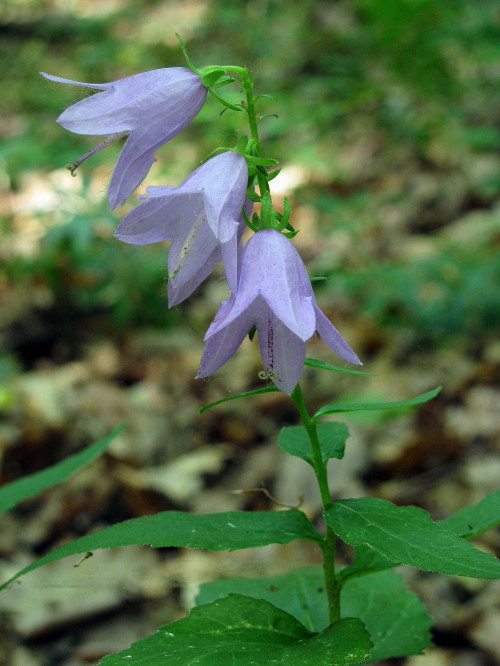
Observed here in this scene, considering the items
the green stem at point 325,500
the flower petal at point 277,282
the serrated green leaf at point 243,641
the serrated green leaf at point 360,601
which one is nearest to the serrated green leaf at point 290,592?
the serrated green leaf at point 360,601

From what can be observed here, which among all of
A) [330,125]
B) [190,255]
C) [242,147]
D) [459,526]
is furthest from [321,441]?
[330,125]

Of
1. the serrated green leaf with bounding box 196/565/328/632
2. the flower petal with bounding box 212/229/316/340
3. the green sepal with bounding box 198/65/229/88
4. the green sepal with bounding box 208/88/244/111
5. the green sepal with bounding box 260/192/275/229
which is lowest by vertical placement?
→ the serrated green leaf with bounding box 196/565/328/632

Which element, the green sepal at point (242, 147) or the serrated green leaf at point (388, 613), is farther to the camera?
the serrated green leaf at point (388, 613)

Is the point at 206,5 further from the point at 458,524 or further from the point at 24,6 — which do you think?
the point at 458,524

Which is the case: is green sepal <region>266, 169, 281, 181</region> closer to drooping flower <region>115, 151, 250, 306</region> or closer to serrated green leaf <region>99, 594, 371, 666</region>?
drooping flower <region>115, 151, 250, 306</region>

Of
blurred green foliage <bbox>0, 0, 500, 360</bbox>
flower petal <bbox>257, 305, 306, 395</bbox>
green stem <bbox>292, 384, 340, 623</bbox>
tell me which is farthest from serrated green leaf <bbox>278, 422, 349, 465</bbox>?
blurred green foliage <bbox>0, 0, 500, 360</bbox>

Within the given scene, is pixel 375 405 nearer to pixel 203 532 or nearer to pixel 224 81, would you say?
pixel 203 532

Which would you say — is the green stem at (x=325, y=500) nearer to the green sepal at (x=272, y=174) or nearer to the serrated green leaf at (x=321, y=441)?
the serrated green leaf at (x=321, y=441)
